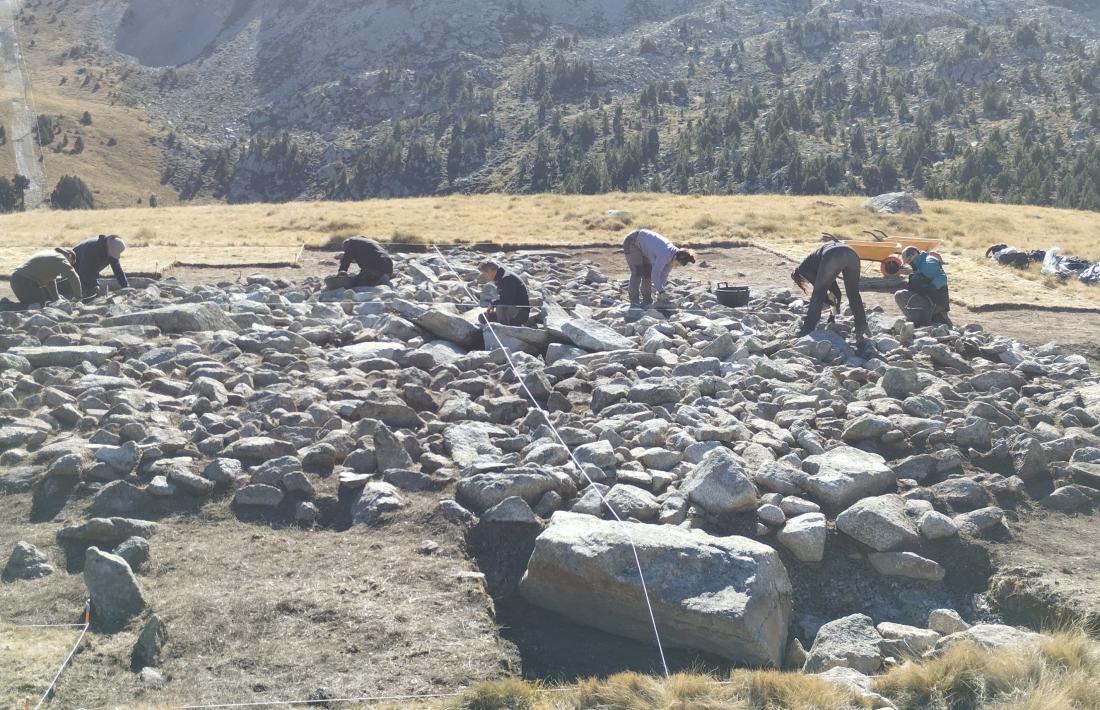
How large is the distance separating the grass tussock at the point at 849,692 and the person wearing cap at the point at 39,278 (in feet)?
33.9

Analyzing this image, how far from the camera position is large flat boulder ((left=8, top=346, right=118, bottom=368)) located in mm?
10359

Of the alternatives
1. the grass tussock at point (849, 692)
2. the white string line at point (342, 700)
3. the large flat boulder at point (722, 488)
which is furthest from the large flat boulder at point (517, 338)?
the grass tussock at point (849, 692)

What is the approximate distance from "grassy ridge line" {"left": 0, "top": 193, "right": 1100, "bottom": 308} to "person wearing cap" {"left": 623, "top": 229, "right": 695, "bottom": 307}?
4.55 meters

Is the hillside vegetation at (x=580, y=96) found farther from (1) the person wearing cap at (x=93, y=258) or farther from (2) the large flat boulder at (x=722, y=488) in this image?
(2) the large flat boulder at (x=722, y=488)

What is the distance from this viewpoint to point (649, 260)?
44.7 feet

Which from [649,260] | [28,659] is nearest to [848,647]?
[28,659]

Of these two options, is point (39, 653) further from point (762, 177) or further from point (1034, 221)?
point (762, 177)

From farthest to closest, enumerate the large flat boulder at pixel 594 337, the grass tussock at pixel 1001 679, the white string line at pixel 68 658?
1. the large flat boulder at pixel 594 337
2. the white string line at pixel 68 658
3. the grass tussock at pixel 1001 679

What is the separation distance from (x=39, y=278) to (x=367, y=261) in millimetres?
4196

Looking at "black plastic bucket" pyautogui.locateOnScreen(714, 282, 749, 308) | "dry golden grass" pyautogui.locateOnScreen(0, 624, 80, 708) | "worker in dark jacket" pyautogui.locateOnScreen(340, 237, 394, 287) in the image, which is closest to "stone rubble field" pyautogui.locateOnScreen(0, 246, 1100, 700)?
"dry golden grass" pyautogui.locateOnScreen(0, 624, 80, 708)

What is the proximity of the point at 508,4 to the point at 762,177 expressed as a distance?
48.5 meters

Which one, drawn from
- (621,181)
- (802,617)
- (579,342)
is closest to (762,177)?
(621,181)

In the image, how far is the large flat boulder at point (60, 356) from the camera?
10359mm

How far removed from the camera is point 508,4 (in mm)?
97312
